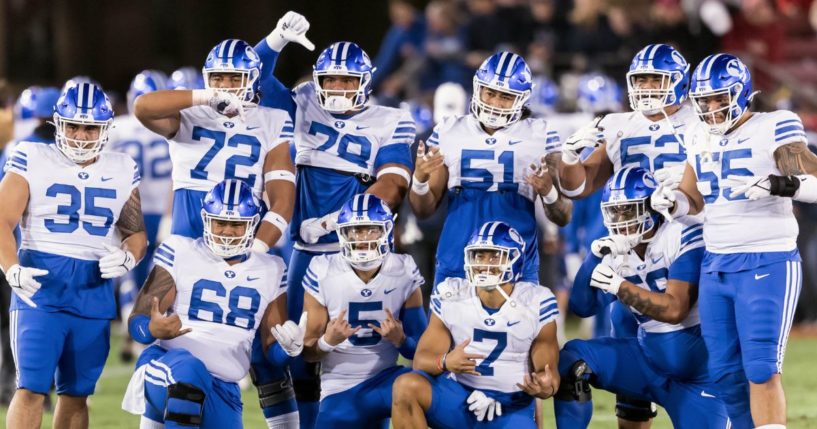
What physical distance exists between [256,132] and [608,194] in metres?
1.75

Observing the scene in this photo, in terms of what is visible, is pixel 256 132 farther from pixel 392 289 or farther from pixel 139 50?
pixel 139 50

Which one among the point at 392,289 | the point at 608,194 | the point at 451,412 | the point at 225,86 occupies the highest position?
the point at 225,86

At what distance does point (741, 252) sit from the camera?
619 cm

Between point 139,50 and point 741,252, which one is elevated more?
point 139,50

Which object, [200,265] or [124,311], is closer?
[200,265]

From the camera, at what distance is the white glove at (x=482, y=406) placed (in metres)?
6.16

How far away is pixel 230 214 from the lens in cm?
633

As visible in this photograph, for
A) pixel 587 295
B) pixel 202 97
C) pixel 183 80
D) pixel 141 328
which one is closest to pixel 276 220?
pixel 202 97

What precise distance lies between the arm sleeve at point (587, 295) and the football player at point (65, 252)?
2.10m

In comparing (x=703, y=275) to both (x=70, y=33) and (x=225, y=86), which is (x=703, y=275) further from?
(x=70, y=33)

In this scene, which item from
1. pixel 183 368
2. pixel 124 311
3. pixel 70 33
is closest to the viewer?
pixel 183 368

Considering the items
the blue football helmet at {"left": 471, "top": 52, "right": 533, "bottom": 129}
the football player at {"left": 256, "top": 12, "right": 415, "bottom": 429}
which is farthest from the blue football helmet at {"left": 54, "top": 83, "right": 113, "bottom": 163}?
the blue football helmet at {"left": 471, "top": 52, "right": 533, "bottom": 129}

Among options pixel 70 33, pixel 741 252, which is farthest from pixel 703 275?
pixel 70 33

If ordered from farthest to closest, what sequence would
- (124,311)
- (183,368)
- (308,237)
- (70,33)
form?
1. (70,33)
2. (124,311)
3. (308,237)
4. (183,368)
